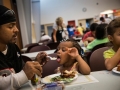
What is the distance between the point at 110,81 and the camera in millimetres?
986

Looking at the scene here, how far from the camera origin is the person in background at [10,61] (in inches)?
38.3

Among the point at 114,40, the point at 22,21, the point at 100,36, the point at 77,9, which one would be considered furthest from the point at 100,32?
the point at 77,9

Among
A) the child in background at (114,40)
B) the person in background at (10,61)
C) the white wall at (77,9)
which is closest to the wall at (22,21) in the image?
Result: the person in background at (10,61)

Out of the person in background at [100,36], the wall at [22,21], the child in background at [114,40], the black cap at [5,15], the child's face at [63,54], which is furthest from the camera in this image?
the wall at [22,21]

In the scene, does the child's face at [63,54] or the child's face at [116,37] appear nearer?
the child's face at [116,37]

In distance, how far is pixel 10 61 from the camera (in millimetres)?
1250

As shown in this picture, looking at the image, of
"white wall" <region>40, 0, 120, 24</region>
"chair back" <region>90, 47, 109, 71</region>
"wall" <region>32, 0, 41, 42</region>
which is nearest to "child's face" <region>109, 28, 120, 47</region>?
"chair back" <region>90, 47, 109, 71</region>

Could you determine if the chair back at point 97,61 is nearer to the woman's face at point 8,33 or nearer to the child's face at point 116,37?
the child's face at point 116,37

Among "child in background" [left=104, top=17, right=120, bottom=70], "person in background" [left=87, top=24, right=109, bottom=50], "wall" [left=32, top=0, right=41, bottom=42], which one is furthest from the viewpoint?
"wall" [left=32, top=0, right=41, bottom=42]

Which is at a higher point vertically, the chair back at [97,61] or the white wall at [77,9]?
the white wall at [77,9]

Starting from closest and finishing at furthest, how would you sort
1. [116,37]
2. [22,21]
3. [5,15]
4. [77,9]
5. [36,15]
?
[5,15] < [116,37] < [22,21] < [36,15] < [77,9]

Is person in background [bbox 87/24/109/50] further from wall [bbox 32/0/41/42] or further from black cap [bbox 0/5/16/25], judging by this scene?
wall [bbox 32/0/41/42]

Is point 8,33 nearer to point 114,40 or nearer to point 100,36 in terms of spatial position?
point 114,40

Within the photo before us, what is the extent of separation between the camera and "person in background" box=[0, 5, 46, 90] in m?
0.97
